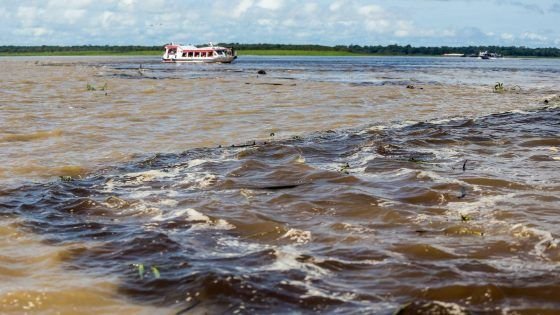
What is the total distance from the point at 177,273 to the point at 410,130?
10.5m

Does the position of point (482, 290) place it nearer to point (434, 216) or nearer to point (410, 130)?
point (434, 216)

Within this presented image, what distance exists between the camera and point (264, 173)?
9.72m


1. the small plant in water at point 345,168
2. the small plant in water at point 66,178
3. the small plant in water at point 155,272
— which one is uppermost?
the small plant in water at point 155,272

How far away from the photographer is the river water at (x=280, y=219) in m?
4.71

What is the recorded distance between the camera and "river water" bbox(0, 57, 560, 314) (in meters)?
4.71

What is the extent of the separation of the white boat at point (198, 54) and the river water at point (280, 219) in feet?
224

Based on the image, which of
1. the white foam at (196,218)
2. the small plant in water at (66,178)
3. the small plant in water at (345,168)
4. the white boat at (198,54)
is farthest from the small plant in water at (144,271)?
the white boat at (198,54)

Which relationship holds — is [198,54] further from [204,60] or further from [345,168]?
[345,168]

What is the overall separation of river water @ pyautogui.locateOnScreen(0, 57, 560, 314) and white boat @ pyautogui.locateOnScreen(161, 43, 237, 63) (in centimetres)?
6833


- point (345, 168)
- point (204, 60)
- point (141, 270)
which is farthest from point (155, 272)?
point (204, 60)

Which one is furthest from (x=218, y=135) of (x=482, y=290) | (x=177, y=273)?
(x=482, y=290)

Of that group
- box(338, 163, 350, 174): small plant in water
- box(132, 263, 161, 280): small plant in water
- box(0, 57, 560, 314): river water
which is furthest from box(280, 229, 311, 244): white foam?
box(338, 163, 350, 174): small plant in water

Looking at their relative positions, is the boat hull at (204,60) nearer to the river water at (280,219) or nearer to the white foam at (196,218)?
the river water at (280,219)

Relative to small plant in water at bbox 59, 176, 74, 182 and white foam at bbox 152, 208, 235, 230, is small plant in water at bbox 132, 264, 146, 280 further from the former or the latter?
small plant in water at bbox 59, 176, 74, 182
